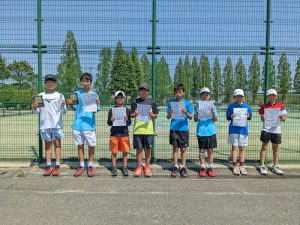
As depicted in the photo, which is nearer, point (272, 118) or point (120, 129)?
point (120, 129)

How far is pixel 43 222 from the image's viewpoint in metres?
4.01

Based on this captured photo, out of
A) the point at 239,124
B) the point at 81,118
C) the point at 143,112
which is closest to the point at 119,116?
the point at 143,112

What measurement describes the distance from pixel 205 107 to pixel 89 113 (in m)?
2.43

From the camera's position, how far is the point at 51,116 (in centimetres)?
636

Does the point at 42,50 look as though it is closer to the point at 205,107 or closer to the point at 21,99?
the point at 21,99

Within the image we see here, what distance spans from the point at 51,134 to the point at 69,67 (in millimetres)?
1702

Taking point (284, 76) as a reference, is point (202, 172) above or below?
below

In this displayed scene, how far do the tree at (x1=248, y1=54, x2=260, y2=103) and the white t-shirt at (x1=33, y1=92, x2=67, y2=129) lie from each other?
435cm

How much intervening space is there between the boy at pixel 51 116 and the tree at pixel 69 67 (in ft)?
2.40

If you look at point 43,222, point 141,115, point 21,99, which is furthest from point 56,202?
point 21,99

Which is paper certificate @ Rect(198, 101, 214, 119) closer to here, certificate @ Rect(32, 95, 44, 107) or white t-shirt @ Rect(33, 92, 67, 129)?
white t-shirt @ Rect(33, 92, 67, 129)

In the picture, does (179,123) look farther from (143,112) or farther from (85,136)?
(85,136)

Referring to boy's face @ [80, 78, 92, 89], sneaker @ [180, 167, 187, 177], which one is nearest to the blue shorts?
boy's face @ [80, 78, 92, 89]

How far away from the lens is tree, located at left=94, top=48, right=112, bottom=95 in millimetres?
7109
